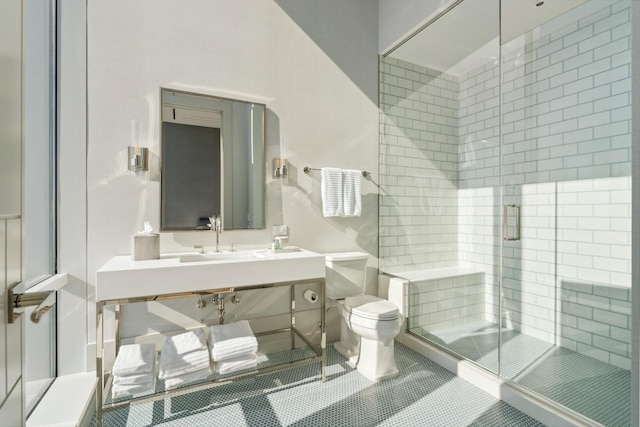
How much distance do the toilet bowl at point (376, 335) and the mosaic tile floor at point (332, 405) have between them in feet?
0.20

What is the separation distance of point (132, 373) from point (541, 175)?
2628 millimetres

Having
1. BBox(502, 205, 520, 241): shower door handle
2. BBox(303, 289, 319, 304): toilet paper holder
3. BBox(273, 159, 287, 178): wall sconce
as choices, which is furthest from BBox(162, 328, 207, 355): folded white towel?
BBox(502, 205, 520, 241): shower door handle

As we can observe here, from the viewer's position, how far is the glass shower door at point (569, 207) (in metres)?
1.65

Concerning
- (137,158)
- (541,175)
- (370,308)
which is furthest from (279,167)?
(541,175)

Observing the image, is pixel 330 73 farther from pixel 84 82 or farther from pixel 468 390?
pixel 468 390

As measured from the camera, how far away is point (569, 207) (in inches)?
77.9

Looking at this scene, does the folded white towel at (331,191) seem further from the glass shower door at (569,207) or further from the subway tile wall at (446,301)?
the glass shower door at (569,207)

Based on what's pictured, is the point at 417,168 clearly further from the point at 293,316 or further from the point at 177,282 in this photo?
the point at 177,282

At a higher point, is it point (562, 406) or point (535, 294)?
point (535, 294)

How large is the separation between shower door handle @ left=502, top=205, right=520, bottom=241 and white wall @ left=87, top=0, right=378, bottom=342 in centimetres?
107

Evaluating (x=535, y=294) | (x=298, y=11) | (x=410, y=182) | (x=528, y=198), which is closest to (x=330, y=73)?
(x=298, y=11)

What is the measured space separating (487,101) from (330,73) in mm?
1253

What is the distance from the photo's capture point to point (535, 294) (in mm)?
2178

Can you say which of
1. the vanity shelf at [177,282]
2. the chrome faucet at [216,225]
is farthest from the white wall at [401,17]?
the chrome faucet at [216,225]
